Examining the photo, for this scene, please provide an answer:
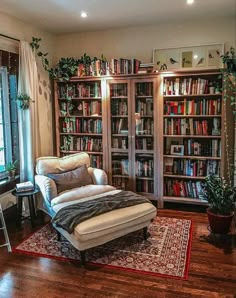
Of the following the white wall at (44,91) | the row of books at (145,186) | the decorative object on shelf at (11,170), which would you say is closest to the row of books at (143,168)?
the row of books at (145,186)

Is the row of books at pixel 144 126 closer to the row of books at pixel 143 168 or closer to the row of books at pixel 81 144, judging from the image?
the row of books at pixel 143 168

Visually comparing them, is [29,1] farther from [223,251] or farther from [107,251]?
[223,251]

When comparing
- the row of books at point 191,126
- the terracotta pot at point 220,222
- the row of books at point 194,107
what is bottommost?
the terracotta pot at point 220,222

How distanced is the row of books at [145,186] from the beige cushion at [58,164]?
0.83 metres

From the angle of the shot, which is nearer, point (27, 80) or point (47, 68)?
point (27, 80)

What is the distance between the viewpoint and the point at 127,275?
2623 mm

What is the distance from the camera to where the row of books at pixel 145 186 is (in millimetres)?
4281

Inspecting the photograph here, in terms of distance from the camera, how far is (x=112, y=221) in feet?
9.47

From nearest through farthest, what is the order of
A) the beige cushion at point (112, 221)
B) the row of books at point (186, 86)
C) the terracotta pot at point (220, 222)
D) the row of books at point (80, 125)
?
1. the beige cushion at point (112, 221)
2. the terracotta pot at point (220, 222)
3. the row of books at point (186, 86)
4. the row of books at point (80, 125)

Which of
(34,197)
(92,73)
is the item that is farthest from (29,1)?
(34,197)

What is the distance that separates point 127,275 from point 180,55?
9.89 ft

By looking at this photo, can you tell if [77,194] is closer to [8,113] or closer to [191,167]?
[8,113]

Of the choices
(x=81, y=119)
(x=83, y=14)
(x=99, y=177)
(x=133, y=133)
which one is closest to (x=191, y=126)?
(x=133, y=133)

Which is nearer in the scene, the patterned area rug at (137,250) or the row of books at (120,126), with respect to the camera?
the patterned area rug at (137,250)
